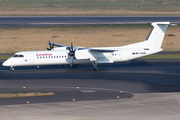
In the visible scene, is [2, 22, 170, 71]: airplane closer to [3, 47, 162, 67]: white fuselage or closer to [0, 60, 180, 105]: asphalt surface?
[3, 47, 162, 67]: white fuselage

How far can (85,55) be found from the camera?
36875mm

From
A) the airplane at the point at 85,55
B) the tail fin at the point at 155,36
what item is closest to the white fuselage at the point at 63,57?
the airplane at the point at 85,55

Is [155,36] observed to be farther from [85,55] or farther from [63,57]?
[63,57]

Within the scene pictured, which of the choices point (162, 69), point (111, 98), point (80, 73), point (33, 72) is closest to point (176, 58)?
point (162, 69)

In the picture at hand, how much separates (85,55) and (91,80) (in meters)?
6.74

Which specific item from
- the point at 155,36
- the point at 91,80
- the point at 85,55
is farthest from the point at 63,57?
the point at 155,36

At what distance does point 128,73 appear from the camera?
115ft

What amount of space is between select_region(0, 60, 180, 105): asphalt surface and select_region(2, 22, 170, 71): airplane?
46.1 inches

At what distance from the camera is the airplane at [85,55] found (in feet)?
119

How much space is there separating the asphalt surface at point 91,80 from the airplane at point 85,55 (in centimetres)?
117

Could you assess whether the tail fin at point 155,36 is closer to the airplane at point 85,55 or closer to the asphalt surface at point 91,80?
the airplane at point 85,55

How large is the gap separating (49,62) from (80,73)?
4.63 meters

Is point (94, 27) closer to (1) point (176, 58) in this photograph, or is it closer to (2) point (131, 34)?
(2) point (131, 34)

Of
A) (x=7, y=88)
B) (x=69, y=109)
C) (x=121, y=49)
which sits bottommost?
(x=69, y=109)
